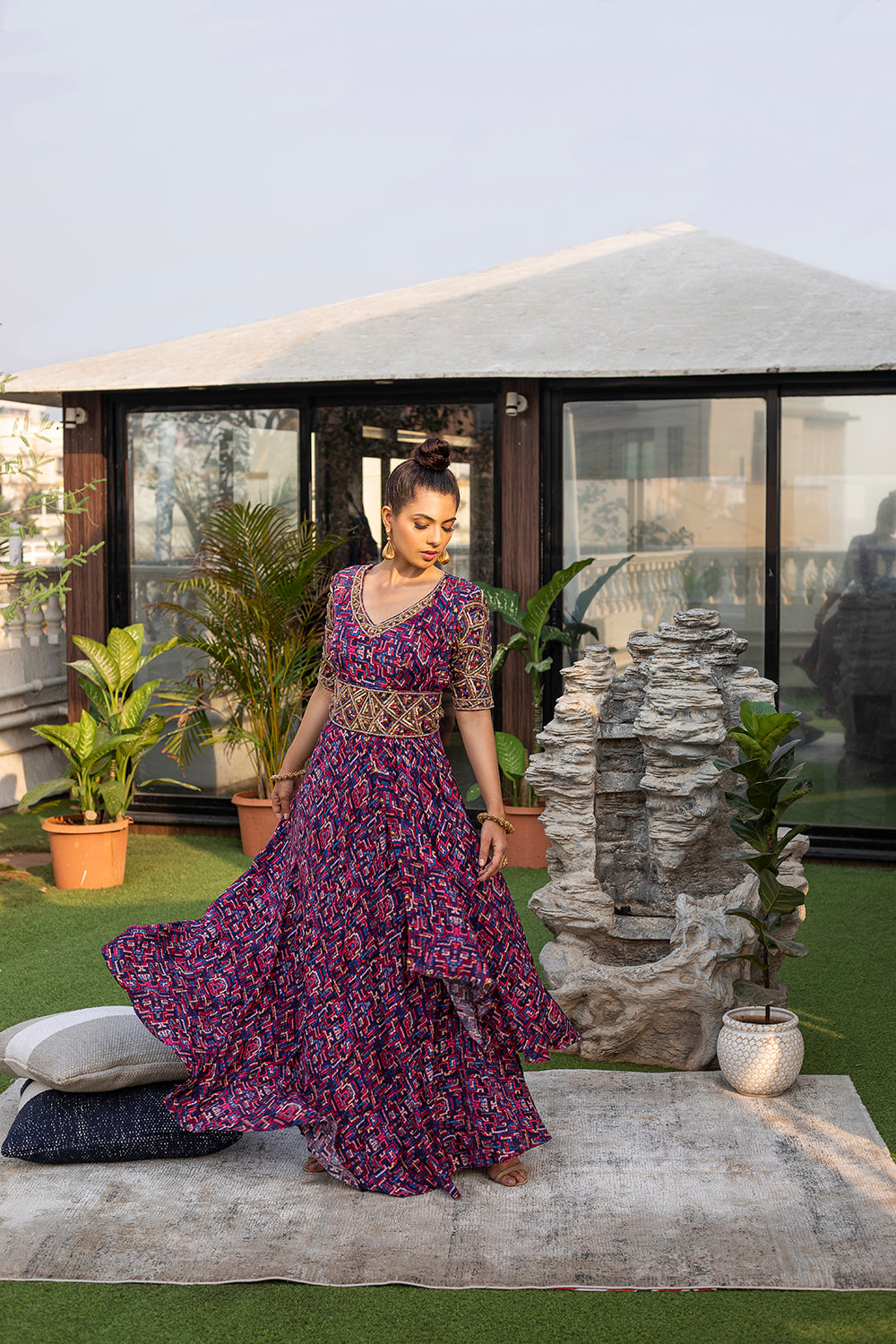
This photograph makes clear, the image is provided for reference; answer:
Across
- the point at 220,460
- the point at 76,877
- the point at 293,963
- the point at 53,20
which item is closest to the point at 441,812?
the point at 293,963

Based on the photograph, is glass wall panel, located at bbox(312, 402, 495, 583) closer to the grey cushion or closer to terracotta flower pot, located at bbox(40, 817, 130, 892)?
terracotta flower pot, located at bbox(40, 817, 130, 892)

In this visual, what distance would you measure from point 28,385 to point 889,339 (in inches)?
176

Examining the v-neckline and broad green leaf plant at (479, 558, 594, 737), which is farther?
broad green leaf plant at (479, 558, 594, 737)

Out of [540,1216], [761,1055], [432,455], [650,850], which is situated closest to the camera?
[540,1216]

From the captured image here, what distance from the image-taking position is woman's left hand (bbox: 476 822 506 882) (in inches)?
121

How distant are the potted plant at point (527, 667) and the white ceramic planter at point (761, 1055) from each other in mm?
2524

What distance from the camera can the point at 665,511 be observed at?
6664mm

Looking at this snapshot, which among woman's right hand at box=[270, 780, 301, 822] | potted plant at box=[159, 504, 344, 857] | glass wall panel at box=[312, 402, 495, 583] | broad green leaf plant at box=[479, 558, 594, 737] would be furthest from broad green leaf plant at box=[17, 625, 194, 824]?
woman's right hand at box=[270, 780, 301, 822]

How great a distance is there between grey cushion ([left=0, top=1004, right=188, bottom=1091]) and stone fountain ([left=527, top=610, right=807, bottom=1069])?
1293 millimetres

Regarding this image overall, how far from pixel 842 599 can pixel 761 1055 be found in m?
3.47

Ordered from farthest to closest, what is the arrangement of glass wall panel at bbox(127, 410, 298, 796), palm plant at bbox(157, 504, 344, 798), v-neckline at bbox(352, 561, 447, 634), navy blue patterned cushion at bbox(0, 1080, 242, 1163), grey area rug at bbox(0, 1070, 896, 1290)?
glass wall panel at bbox(127, 410, 298, 796) < palm plant at bbox(157, 504, 344, 798) < navy blue patterned cushion at bbox(0, 1080, 242, 1163) < v-neckline at bbox(352, 561, 447, 634) < grey area rug at bbox(0, 1070, 896, 1290)

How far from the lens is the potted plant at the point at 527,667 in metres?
6.22

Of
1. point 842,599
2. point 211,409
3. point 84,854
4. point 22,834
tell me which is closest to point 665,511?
point 842,599

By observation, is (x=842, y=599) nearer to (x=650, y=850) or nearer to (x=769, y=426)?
(x=769, y=426)
